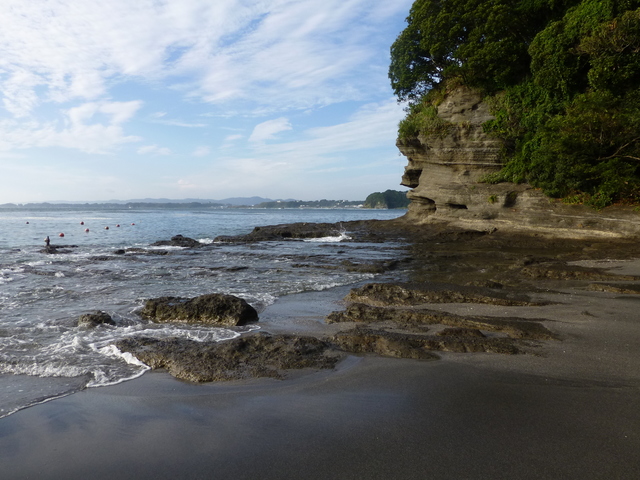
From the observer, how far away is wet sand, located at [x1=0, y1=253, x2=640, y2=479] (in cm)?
344

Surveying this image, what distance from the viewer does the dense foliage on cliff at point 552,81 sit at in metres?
18.6

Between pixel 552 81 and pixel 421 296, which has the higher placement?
pixel 552 81

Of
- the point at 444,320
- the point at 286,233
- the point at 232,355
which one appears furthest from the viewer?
the point at 286,233

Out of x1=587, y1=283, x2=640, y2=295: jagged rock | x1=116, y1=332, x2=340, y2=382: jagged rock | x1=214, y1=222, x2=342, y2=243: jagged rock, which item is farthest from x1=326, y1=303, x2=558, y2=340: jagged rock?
x1=214, y1=222, x2=342, y2=243: jagged rock

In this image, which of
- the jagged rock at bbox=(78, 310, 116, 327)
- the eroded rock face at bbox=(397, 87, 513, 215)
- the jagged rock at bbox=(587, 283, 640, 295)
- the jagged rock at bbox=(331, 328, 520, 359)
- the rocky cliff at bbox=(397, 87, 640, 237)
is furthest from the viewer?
the eroded rock face at bbox=(397, 87, 513, 215)

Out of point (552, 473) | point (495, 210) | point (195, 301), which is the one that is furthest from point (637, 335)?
point (495, 210)

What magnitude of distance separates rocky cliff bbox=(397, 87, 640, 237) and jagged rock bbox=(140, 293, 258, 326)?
18.0 m

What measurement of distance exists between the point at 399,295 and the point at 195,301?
471 centimetres

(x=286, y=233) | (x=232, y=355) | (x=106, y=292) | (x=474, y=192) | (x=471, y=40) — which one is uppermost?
(x=471, y=40)

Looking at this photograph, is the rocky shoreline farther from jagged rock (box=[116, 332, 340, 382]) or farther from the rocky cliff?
the rocky cliff

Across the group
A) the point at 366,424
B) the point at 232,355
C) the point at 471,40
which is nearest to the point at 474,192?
the point at 471,40

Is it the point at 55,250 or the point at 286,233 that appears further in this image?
the point at 286,233

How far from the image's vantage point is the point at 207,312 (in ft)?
27.4

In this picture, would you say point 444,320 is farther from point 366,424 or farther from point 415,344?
point 366,424
